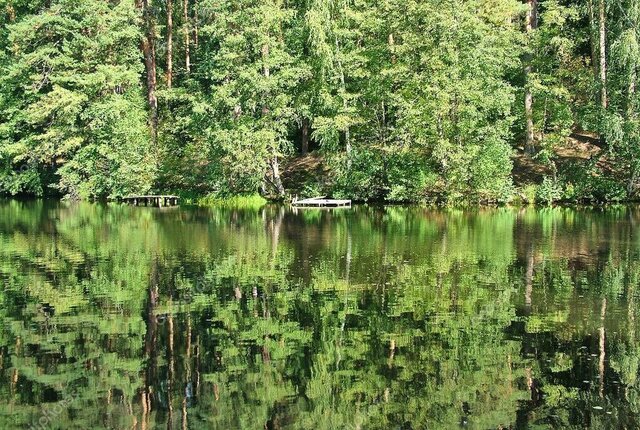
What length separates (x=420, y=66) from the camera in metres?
44.0

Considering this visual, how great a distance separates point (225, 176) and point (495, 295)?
30903 mm

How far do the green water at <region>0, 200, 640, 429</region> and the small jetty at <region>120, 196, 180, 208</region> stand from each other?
1903 centimetres

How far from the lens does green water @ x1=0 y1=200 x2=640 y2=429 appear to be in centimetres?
1023

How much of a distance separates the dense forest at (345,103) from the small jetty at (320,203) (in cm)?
195

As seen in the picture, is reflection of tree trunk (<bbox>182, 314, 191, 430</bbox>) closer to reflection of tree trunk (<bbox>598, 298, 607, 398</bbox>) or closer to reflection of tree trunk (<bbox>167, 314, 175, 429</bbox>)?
reflection of tree trunk (<bbox>167, 314, 175, 429</bbox>)

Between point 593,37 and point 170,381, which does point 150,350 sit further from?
point 593,37

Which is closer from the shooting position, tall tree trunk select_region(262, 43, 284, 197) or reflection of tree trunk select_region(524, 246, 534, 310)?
reflection of tree trunk select_region(524, 246, 534, 310)

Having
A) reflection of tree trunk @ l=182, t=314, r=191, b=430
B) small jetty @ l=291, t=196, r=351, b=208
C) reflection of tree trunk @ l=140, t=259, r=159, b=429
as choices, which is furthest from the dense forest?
reflection of tree trunk @ l=182, t=314, r=191, b=430

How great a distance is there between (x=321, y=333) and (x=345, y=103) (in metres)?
32.1

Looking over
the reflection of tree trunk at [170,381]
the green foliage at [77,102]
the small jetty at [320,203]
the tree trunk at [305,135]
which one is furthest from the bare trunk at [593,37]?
the reflection of tree trunk at [170,381]

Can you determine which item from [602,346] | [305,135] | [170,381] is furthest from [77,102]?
[602,346]

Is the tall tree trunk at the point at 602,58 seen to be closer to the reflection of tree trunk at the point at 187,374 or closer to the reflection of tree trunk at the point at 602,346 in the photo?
the reflection of tree trunk at the point at 602,346

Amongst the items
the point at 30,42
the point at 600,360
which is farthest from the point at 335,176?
the point at 600,360

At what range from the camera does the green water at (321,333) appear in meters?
10.2
